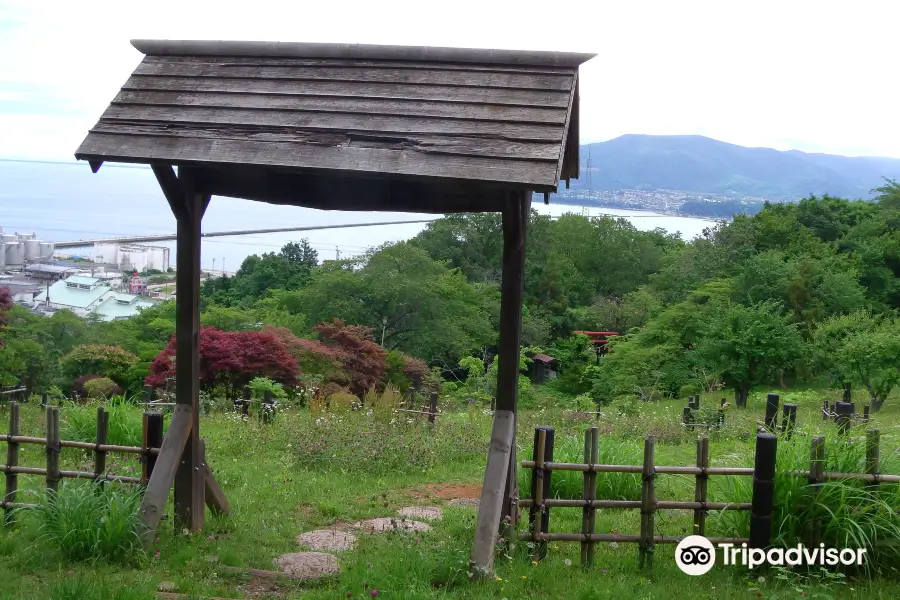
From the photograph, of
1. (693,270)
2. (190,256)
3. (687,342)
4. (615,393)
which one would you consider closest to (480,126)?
(190,256)

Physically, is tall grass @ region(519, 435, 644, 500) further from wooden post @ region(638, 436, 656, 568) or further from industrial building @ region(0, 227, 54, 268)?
industrial building @ region(0, 227, 54, 268)

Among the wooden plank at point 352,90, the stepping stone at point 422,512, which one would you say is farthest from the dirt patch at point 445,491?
the wooden plank at point 352,90

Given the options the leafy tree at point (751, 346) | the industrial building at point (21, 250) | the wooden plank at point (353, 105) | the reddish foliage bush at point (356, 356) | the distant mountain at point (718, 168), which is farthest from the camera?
the distant mountain at point (718, 168)

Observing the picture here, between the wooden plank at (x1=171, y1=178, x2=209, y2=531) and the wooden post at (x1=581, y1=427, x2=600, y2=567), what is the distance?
269cm

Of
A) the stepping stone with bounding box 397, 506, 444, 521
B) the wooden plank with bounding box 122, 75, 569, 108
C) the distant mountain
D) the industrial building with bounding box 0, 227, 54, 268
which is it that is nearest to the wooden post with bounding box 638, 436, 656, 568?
the stepping stone with bounding box 397, 506, 444, 521

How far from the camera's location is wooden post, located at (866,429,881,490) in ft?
15.6

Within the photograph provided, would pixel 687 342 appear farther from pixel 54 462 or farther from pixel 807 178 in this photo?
pixel 807 178

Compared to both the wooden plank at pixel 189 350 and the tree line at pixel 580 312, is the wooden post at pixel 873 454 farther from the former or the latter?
the tree line at pixel 580 312

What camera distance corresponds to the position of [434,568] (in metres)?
4.54

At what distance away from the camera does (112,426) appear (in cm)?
752

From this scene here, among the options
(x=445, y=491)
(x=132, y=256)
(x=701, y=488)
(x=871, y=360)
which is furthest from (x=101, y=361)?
(x=132, y=256)

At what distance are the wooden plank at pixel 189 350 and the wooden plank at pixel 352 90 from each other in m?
0.65

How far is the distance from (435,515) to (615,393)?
61.6 ft

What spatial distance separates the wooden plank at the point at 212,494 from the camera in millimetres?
5449
